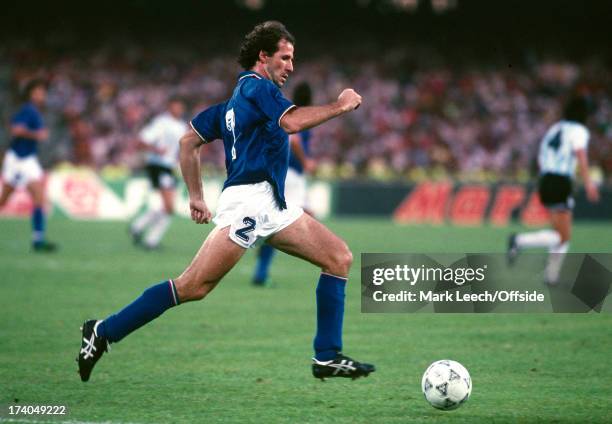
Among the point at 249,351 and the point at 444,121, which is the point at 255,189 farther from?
the point at 444,121

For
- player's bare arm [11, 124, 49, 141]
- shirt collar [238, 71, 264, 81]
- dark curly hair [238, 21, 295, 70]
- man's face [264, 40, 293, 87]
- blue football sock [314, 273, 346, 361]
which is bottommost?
blue football sock [314, 273, 346, 361]

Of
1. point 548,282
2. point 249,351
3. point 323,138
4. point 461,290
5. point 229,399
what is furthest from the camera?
point 323,138

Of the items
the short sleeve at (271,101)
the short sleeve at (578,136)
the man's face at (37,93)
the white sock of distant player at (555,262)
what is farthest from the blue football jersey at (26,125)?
the short sleeve at (271,101)

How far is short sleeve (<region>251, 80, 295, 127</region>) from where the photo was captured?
586 cm

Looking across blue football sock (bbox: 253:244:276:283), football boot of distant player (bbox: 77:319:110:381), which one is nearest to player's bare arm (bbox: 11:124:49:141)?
blue football sock (bbox: 253:244:276:283)

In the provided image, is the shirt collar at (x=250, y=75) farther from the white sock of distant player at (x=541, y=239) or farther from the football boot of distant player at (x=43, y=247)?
the football boot of distant player at (x=43, y=247)

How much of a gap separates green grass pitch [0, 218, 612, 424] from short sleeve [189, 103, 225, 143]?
1612mm

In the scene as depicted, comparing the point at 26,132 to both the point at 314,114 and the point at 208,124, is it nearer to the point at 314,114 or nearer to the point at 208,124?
the point at 208,124

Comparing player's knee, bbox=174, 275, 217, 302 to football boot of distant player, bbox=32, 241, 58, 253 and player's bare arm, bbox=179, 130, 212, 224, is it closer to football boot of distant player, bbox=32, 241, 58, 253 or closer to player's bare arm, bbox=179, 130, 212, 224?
player's bare arm, bbox=179, 130, 212, 224

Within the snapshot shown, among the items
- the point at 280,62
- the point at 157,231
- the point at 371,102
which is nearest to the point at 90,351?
the point at 280,62

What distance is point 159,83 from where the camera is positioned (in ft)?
109

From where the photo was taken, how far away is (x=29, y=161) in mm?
15391

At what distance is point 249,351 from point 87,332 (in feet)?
6.32

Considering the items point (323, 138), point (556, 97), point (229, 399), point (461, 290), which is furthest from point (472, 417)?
point (556, 97)
